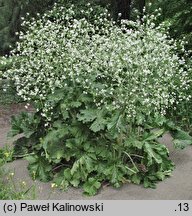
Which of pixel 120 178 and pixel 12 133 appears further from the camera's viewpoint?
pixel 12 133

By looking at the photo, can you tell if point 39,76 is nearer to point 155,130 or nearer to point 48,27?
point 48,27

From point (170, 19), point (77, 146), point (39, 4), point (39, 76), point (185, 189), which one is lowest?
point (185, 189)

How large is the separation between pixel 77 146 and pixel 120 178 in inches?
26.0

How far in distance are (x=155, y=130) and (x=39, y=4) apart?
276 inches

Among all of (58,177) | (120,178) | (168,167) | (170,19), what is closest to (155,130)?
(168,167)

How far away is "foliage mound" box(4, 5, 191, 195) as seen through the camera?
5141 mm

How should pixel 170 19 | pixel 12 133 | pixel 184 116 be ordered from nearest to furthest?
pixel 12 133, pixel 184 116, pixel 170 19

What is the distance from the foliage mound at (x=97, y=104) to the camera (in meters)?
5.14

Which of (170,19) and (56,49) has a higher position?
(170,19)

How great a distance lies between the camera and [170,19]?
10.2 metres

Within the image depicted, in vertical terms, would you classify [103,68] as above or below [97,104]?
above

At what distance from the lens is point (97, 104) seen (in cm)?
525

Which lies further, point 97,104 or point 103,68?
point 103,68

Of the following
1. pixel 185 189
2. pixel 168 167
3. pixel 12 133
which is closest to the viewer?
pixel 185 189
